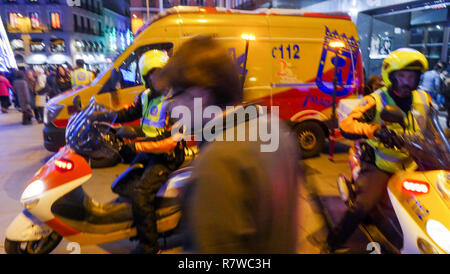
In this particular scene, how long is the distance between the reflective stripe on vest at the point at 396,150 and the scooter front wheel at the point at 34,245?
2.87 m

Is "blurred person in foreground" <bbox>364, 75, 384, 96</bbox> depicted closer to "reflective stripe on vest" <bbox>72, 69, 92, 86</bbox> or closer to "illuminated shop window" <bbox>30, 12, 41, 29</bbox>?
"reflective stripe on vest" <bbox>72, 69, 92, 86</bbox>

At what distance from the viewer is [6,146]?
7645mm

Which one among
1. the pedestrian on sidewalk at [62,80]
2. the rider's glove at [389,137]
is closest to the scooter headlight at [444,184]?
the rider's glove at [389,137]

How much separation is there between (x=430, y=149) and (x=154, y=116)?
2.20 meters

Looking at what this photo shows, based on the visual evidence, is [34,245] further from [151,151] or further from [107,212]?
[151,151]

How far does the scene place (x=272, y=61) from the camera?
5918mm

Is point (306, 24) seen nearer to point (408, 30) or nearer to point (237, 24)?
point (237, 24)

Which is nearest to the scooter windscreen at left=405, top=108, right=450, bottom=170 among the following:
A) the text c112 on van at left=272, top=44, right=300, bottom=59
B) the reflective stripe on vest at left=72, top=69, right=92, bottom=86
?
the text c112 on van at left=272, top=44, right=300, bottom=59

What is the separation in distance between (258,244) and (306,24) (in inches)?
221

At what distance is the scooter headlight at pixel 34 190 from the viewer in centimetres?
266

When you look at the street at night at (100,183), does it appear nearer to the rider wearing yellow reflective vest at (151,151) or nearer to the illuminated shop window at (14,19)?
the rider wearing yellow reflective vest at (151,151)

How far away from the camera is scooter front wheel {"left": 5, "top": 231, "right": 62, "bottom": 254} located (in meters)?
2.69

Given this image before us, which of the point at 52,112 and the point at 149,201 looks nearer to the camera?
the point at 149,201

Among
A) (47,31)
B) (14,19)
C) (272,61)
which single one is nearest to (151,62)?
(272,61)
